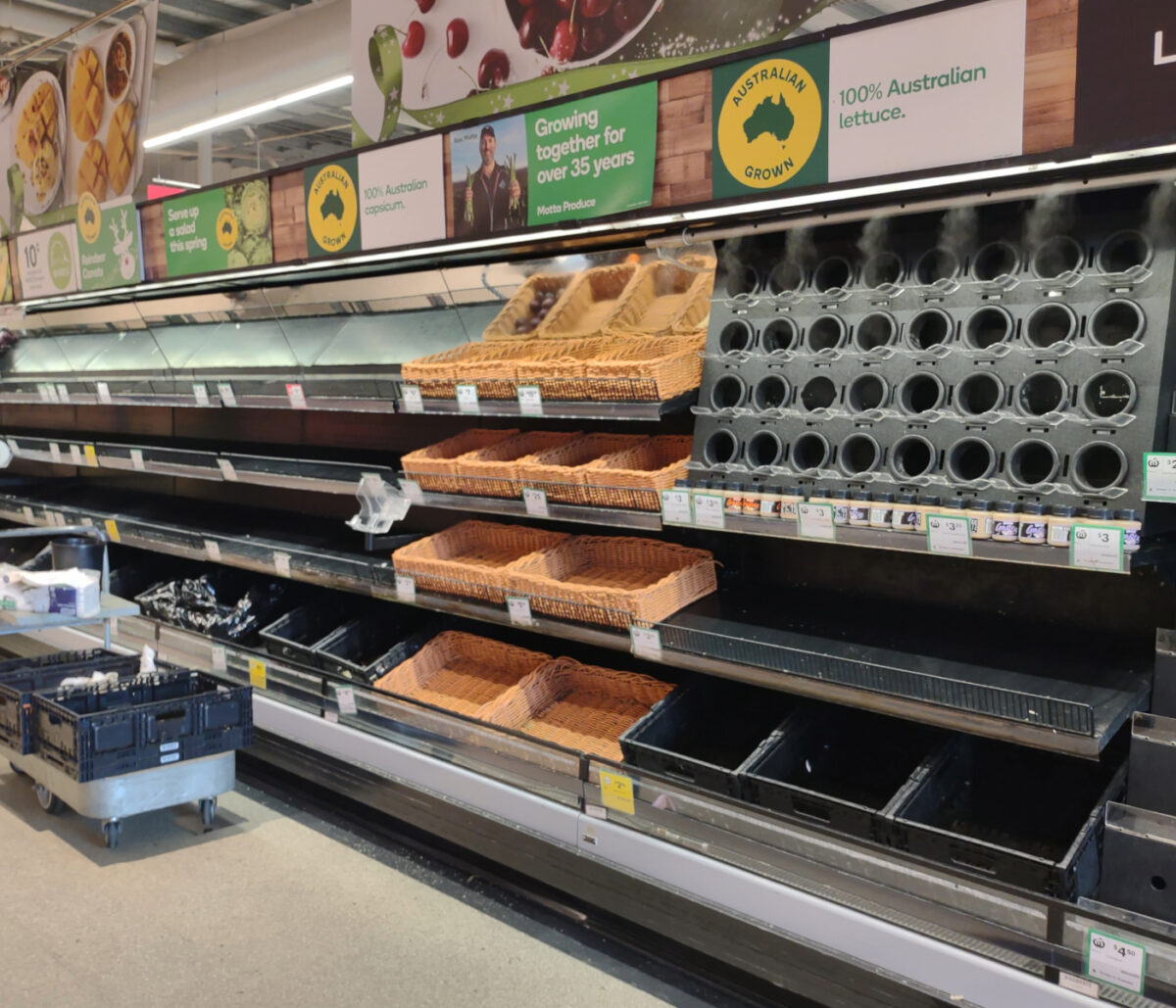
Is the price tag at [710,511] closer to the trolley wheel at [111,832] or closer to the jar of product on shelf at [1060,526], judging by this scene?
the jar of product on shelf at [1060,526]

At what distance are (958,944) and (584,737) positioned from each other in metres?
1.27

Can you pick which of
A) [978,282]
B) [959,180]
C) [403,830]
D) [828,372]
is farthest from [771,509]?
[403,830]

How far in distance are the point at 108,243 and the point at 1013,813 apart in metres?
4.56

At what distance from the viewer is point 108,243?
191 inches

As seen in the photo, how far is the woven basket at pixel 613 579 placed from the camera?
8.20 feet

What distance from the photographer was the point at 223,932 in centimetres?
258

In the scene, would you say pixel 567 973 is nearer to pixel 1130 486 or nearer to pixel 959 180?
pixel 1130 486

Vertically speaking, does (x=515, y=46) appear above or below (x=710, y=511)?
above

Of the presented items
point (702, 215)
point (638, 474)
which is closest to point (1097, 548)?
point (638, 474)

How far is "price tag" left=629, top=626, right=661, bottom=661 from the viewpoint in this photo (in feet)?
8.02

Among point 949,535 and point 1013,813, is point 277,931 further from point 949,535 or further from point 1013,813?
point 949,535

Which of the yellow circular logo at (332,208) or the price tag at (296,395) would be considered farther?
the price tag at (296,395)

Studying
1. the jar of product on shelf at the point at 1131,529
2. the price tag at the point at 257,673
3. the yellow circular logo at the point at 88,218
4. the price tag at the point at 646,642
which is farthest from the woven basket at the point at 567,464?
the yellow circular logo at the point at 88,218

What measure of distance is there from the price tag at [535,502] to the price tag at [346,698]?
2.94 feet
